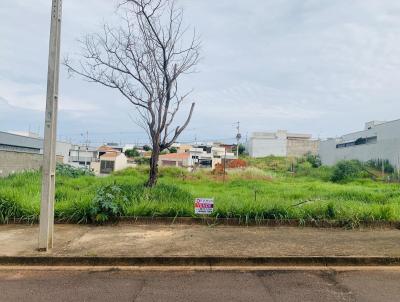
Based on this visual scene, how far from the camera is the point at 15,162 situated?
20547 millimetres

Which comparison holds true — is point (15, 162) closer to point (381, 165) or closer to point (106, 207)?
point (106, 207)

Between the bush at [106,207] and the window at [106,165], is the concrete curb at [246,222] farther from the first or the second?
the window at [106,165]

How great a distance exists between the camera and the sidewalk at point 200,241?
6004 millimetres

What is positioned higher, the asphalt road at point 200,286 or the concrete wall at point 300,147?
the concrete wall at point 300,147

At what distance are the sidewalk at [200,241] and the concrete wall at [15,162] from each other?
43.0ft

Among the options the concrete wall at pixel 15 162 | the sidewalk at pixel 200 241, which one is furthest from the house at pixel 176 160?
the sidewalk at pixel 200 241

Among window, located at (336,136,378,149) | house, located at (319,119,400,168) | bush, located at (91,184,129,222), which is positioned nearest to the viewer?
bush, located at (91,184,129,222)

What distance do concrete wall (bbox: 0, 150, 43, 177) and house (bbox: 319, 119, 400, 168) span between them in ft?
105

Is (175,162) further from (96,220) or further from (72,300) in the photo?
(72,300)

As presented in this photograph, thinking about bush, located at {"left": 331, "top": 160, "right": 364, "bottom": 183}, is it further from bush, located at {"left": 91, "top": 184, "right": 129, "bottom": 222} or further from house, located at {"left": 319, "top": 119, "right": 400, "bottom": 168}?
bush, located at {"left": 91, "top": 184, "right": 129, "bottom": 222}

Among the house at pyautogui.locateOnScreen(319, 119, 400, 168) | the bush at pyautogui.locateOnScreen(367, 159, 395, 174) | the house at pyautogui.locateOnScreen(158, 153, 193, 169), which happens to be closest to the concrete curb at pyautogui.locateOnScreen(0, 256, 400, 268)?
the bush at pyautogui.locateOnScreen(367, 159, 395, 174)

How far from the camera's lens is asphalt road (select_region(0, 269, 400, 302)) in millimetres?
4453

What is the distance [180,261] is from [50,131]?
280 cm

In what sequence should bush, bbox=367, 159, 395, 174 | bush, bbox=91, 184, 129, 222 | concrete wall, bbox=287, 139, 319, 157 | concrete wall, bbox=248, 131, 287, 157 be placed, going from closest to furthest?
bush, bbox=91, 184, 129, 222 < bush, bbox=367, 159, 395, 174 < concrete wall, bbox=248, 131, 287, 157 < concrete wall, bbox=287, 139, 319, 157
